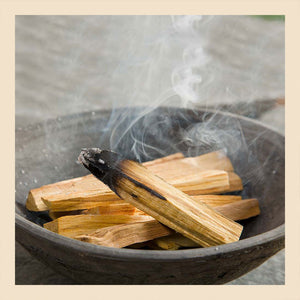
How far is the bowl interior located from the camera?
1.51 m

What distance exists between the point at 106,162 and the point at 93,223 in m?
0.22

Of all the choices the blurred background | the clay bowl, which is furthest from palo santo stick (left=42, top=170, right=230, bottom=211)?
the blurred background

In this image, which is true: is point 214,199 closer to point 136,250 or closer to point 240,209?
point 240,209

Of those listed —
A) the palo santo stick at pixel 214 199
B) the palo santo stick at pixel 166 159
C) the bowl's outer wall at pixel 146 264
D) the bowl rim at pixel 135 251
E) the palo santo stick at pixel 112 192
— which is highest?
the palo santo stick at pixel 166 159

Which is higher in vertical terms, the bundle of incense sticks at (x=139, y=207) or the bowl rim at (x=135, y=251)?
the bundle of incense sticks at (x=139, y=207)

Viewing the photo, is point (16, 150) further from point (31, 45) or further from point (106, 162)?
point (31, 45)

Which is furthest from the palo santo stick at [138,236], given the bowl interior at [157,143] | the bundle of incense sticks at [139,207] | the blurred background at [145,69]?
the blurred background at [145,69]

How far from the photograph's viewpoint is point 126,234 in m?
1.11

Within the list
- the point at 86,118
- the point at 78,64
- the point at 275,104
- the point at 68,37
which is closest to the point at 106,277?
the point at 86,118

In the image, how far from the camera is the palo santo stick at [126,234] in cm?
106

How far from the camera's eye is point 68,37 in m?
3.93

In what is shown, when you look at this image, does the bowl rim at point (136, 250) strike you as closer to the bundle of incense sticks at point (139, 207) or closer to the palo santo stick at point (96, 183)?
the bundle of incense sticks at point (139, 207)

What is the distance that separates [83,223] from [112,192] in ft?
0.51

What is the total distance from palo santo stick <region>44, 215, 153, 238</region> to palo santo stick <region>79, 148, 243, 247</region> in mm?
122
